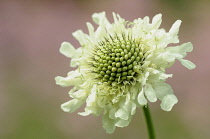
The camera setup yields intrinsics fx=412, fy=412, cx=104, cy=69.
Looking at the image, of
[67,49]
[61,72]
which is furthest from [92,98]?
[61,72]

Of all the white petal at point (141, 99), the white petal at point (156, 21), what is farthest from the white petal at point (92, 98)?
the white petal at point (156, 21)

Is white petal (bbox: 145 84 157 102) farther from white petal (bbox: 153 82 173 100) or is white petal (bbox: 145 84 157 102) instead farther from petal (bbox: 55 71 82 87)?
petal (bbox: 55 71 82 87)

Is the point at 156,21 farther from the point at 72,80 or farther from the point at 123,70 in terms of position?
the point at 72,80

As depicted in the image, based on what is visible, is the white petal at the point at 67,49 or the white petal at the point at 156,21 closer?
the white petal at the point at 156,21

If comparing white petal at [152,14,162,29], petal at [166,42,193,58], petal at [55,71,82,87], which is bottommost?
petal at [55,71,82,87]

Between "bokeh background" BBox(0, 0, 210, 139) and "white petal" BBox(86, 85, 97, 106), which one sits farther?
"bokeh background" BBox(0, 0, 210, 139)


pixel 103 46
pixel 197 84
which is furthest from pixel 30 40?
pixel 103 46

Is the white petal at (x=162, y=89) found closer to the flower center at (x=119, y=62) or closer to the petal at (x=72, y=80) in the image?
the flower center at (x=119, y=62)

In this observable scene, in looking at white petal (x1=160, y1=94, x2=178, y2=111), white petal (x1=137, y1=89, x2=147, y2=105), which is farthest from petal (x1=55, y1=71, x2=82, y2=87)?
white petal (x1=160, y1=94, x2=178, y2=111)
